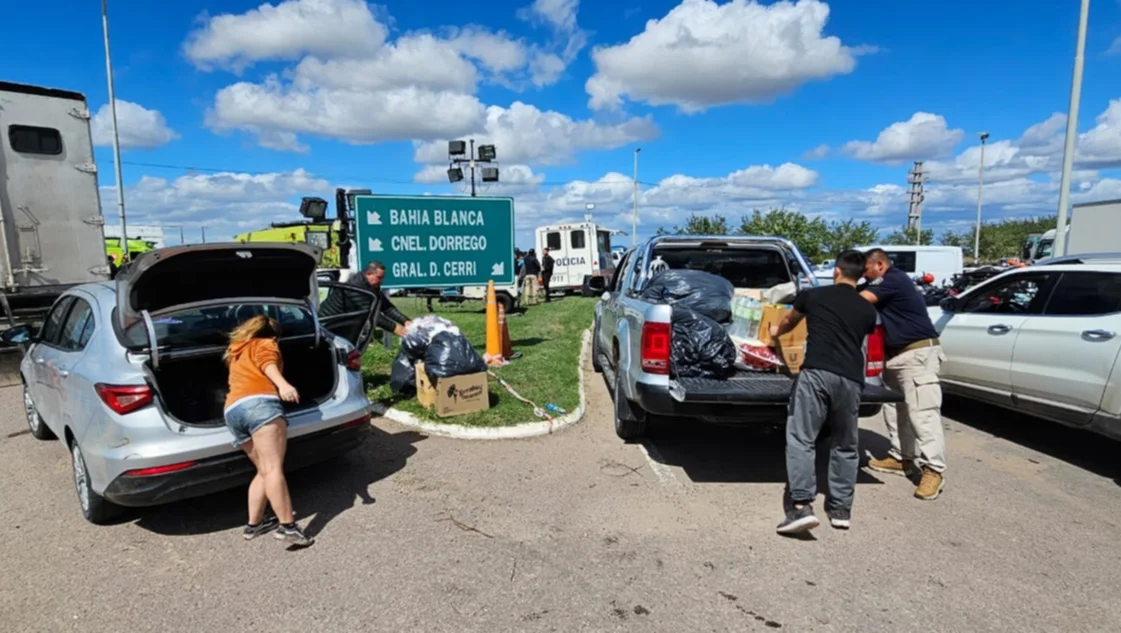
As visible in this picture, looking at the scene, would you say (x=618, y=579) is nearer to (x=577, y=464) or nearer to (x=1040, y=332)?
(x=577, y=464)

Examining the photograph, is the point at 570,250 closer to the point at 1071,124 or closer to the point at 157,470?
the point at 1071,124

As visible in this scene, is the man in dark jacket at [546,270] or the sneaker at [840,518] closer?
the sneaker at [840,518]

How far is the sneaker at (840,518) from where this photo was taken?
13.3ft

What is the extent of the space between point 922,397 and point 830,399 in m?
1.28

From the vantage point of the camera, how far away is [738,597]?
3.26 metres

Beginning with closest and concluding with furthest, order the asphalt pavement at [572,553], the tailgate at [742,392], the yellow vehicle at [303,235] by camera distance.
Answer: the asphalt pavement at [572,553]
the tailgate at [742,392]
the yellow vehicle at [303,235]

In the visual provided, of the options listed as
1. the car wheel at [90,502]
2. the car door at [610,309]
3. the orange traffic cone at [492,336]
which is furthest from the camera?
the orange traffic cone at [492,336]

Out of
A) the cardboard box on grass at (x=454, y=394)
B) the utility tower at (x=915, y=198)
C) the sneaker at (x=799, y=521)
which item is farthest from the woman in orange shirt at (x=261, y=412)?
the utility tower at (x=915, y=198)

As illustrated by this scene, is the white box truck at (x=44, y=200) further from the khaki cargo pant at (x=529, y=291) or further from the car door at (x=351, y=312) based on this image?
the khaki cargo pant at (x=529, y=291)

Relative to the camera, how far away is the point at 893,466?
5.22m

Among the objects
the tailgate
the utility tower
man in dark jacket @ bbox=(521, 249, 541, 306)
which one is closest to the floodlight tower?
man in dark jacket @ bbox=(521, 249, 541, 306)

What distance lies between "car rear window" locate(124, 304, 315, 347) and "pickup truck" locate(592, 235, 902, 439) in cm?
256

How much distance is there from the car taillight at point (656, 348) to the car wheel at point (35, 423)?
544 cm

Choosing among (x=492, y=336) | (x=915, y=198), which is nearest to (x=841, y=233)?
(x=915, y=198)
